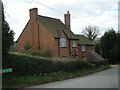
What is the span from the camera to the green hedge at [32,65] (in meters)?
17.4

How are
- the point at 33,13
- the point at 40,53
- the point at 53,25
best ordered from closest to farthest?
1. the point at 40,53
2. the point at 33,13
3. the point at 53,25

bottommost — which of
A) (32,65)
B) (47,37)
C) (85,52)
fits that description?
(32,65)

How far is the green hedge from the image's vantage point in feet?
57.1

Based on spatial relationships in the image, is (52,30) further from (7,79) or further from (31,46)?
(7,79)

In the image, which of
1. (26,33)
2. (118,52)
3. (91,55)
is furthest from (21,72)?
(118,52)

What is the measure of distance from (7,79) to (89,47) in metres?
34.5

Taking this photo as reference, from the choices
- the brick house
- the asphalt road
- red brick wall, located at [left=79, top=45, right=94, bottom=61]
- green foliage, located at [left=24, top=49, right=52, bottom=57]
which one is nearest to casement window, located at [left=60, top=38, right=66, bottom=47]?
the brick house

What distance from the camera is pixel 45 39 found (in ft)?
116

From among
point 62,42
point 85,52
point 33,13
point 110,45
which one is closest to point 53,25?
point 62,42

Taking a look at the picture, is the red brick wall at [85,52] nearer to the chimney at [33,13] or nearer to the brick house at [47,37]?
the brick house at [47,37]

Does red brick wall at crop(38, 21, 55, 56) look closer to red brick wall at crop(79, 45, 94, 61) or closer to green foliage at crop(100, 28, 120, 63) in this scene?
red brick wall at crop(79, 45, 94, 61)

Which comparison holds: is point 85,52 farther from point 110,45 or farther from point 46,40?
point 46,40

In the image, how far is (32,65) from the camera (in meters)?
19.9

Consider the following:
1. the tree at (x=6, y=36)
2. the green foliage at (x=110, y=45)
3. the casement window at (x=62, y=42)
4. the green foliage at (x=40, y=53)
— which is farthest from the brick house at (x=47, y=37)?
the tree at (x=6, y=36)
